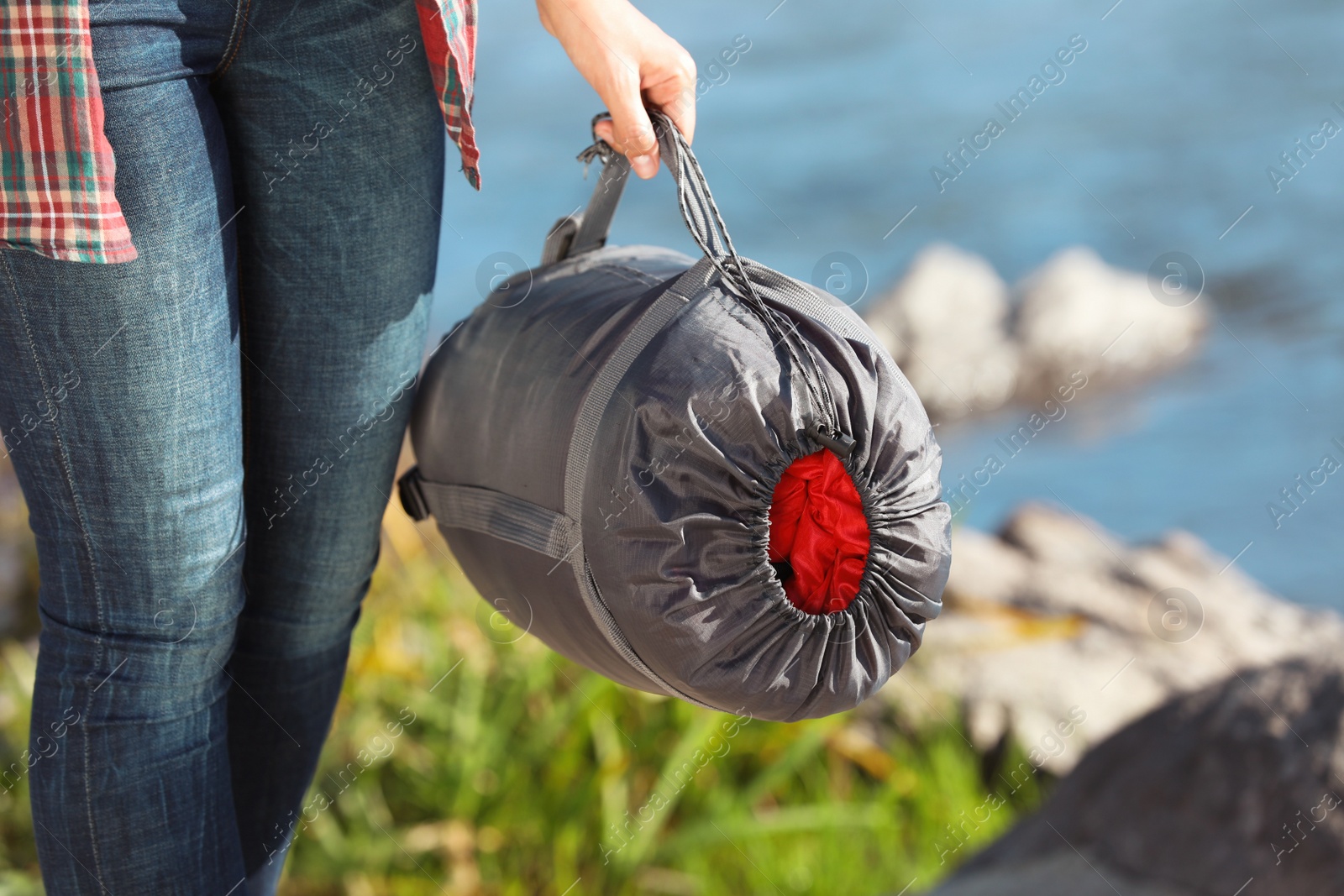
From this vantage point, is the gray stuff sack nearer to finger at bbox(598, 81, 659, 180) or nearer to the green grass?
finger at bbox(598, 81, 659, 180)

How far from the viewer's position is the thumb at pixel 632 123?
1.07m

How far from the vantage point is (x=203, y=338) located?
94 cm

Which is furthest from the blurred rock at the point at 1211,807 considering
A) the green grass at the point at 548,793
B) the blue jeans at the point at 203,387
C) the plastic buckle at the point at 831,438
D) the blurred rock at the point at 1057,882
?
the blue jeans at the point at 203,387

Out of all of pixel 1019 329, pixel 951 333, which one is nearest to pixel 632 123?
pixel 951 333

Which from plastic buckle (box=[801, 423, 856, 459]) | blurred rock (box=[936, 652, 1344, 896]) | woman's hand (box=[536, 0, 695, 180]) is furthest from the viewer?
blurred rock (box=[936, 652, 1344, 896])

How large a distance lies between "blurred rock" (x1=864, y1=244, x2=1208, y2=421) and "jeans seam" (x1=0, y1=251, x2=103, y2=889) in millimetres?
4545

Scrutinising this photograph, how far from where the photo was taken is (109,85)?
858 millimetres

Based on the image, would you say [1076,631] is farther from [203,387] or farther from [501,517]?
[203,387]

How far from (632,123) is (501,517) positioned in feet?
1.29

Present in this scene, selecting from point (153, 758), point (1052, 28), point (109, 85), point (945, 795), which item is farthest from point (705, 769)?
point (1052, 28)

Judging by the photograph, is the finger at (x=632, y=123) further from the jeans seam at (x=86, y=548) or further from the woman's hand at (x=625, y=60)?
the jeans seam at (x=86, y=548)

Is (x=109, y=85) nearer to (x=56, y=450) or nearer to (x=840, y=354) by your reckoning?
(x=56, y=450)

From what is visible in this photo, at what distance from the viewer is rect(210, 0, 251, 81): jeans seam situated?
3.08 feet

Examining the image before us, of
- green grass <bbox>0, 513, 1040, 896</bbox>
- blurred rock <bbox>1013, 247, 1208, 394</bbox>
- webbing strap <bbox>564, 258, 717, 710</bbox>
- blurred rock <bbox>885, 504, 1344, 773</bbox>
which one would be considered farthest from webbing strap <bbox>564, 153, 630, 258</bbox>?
blurred rock <bbox>1013, 247, 1208, 394</bbox>
